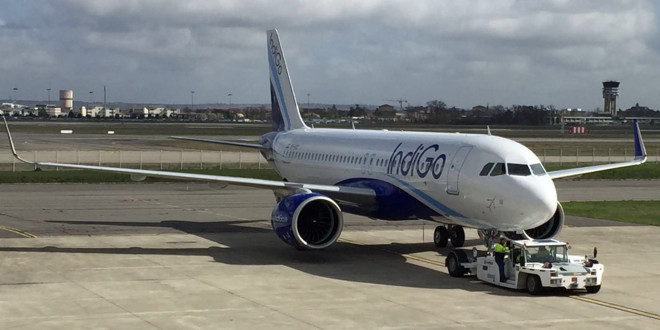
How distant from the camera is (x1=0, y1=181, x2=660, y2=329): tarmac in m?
22.8

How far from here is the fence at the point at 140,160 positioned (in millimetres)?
78050

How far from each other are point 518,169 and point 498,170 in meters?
0.57

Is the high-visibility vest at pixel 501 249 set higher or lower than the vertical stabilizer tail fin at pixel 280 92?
lower

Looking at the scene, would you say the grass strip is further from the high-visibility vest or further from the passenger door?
the high-visibility vest

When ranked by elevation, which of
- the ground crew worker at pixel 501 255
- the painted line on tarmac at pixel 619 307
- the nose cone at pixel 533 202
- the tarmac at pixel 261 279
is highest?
the nose cone at pixel 533 202

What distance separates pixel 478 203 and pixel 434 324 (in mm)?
7808

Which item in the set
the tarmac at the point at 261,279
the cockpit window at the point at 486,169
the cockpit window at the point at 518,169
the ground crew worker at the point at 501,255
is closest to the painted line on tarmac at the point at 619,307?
the tarmac at the point at 261,279

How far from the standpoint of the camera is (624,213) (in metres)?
48.9

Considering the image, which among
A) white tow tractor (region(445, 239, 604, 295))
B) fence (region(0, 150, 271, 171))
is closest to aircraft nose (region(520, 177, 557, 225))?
white tow tractor (region(445, 239, 604, 295))

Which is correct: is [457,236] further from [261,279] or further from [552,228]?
[261,279]

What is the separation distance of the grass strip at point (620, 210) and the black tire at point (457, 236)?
506 inches

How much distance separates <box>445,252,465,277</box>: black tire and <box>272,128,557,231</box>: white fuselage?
1.41m

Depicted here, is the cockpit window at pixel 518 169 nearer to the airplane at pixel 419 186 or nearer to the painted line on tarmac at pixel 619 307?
the airplane at pixel 419 186

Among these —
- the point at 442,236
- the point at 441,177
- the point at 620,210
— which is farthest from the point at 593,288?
the point at 620,210
